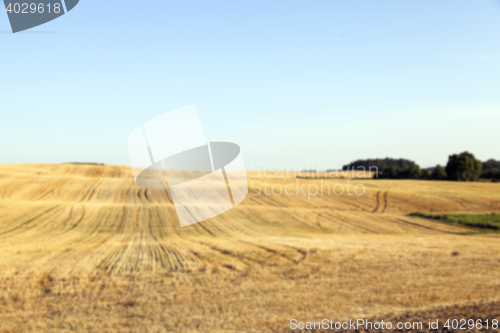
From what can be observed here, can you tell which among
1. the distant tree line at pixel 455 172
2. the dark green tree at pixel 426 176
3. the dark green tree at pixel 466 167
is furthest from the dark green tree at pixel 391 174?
the dark green tree at pixel 466 167

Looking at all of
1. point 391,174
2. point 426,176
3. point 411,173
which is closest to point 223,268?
point 391,174

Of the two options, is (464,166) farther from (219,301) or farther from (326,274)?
(219,301)

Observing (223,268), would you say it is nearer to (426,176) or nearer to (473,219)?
(473,219)

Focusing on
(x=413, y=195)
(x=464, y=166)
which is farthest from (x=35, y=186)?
(x=464, y=166)

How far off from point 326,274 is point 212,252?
6222 millimetres

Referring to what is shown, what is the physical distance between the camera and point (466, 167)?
71.6 metres

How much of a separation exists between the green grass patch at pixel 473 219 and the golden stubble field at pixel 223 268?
2626mm

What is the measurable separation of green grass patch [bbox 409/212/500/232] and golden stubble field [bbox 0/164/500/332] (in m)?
2.63

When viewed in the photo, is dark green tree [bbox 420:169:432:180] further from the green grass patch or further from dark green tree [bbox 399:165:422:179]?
the green grass patch

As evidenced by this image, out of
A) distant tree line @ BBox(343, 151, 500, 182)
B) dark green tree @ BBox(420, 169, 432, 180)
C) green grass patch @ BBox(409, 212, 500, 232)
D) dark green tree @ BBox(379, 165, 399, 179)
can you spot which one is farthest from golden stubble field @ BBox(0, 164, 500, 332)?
dark green tree @ BBox(420, 169, 432, 180)

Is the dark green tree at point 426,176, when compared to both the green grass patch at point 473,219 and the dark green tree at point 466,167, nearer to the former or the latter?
the dark green tree at point 466,167

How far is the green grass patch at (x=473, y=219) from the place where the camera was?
27.6m

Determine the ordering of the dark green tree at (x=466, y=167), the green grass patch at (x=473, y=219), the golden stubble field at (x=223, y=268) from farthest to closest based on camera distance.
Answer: the dark green tree at (x=466, y=167), the green grass patch at (x=473, y=219), the golden stubble field at (x=223, y=268)

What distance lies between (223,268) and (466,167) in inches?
2814
